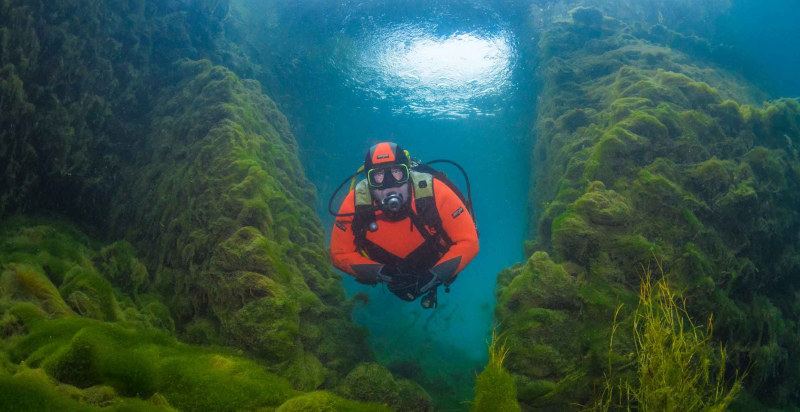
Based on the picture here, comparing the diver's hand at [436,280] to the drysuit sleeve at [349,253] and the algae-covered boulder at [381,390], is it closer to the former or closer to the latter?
the drysuit sleeve at [349,253]

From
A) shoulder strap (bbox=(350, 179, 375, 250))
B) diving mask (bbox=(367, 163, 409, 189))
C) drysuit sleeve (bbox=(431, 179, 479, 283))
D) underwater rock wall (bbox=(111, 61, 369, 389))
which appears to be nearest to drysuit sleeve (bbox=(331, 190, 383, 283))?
shoulder strap (bbox=(350, 179, 375, 250))

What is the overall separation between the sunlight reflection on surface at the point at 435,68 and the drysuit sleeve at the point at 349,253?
963 centimetres

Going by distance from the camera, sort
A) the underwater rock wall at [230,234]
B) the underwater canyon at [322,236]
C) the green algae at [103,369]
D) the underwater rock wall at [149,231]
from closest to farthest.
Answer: the green algae at [103,369] < the underwater rock wall at [149,231] < the underwater canyon at [322,236] < the underwater rock wall at [230,234]

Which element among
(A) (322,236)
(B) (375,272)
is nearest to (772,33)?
(B) (375,272)

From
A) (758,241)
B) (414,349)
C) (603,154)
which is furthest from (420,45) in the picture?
(758,241)

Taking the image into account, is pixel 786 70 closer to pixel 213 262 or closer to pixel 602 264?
pixel 602 264

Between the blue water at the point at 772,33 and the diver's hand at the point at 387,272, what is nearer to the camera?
the diver's hand at the point at 387,272

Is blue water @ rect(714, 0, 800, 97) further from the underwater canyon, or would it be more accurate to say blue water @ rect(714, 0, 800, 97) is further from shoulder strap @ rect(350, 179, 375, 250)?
shoulder strap @ rect(350, 179, 375, 250)

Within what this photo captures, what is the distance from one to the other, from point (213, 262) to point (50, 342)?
86.4 inches

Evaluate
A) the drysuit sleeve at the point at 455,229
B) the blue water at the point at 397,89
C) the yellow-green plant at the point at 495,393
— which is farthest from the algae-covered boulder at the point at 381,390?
the blue water at the point at 397,89

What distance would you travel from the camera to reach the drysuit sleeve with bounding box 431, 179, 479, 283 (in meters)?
5.70

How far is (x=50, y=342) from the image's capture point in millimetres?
2389

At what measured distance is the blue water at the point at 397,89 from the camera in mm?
12820

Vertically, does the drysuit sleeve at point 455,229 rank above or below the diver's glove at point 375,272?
above
